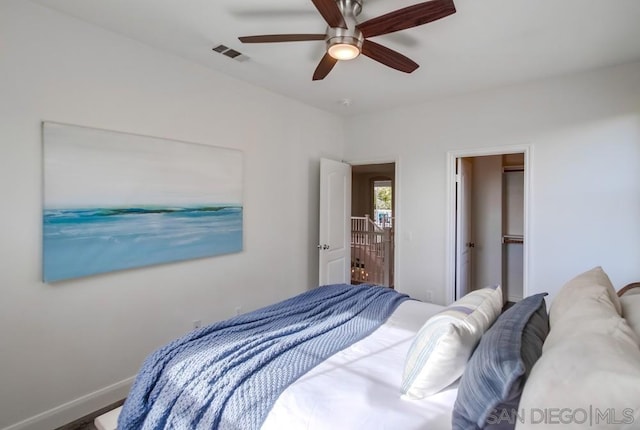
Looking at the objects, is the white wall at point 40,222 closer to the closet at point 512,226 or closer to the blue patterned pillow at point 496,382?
the blue patterned pillow at point 496,382

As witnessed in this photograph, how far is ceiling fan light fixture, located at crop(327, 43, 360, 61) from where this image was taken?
187cm

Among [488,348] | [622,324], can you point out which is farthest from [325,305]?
[622,324]

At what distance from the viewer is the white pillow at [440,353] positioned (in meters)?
1.23

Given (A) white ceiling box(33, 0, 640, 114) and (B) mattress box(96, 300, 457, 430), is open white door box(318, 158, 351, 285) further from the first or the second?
(B) mattress box(96, 300, 457, 430)

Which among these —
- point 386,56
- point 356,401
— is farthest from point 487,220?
point 356,401

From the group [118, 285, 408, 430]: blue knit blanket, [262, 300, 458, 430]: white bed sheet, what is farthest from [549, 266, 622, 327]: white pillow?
[118, 285, 408, 430]: blue knit blanket

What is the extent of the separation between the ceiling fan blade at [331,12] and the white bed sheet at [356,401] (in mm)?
1758

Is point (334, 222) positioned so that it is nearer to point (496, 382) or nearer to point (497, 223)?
point (497, 223)

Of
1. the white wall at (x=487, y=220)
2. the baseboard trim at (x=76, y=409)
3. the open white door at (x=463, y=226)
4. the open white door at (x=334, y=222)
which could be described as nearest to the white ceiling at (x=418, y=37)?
the open white door at (x=463, y=226)

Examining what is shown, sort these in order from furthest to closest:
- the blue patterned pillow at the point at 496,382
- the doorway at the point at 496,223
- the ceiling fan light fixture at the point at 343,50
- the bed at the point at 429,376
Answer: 1. the doorway at the point at 496,223
2. the ceiling fan light fixture at the point at 343,50
3. the blue patterned pillow at the point at 496,382
4. the bed at the point at 429,376

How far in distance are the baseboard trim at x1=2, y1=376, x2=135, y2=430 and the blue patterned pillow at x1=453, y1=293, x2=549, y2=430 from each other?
2.50 metres

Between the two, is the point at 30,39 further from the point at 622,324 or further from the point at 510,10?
the point at 622,324

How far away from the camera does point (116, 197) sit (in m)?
2.37

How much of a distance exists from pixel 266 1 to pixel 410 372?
221cm
